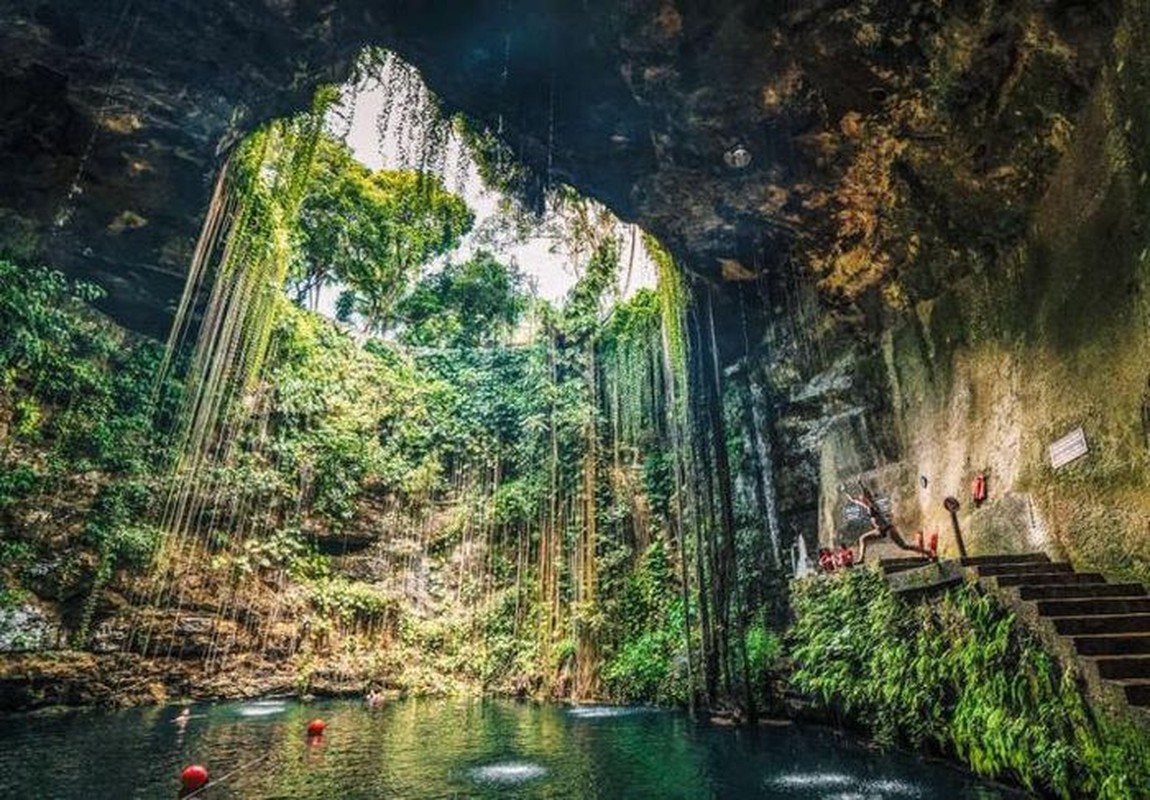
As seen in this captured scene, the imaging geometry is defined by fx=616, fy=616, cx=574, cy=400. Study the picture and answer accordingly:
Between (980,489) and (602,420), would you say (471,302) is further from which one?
(980,489)

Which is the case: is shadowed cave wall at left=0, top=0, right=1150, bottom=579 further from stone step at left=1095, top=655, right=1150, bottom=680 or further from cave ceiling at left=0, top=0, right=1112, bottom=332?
stone step at left=1095, top=655, right=1150, bottom=680

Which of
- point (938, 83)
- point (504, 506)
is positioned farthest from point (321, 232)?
point (938, 83)

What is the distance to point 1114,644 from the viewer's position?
370 centimetres

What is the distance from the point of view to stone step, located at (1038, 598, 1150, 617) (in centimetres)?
413

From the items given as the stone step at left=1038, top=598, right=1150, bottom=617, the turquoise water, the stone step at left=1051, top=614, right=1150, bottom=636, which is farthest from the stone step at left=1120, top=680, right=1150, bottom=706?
the turquoise water

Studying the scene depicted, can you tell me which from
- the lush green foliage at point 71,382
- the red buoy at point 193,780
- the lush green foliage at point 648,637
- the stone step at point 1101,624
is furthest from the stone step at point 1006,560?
the lush green foliage at point 71,382

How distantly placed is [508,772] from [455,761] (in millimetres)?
933

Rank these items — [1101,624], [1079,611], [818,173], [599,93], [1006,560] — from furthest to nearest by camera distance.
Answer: [599,93]
[818,173]
[1006,560]
[1079,611]
[1101,624]

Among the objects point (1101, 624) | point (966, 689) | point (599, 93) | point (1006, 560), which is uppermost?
point (599, 93)

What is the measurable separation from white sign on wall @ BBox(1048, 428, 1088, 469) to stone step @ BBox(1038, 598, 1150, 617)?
4.62ft

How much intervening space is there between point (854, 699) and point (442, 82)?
938cm

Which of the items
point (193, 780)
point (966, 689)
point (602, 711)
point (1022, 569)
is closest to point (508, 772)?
point (193, 780)

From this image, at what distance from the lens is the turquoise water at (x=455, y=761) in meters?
4.70

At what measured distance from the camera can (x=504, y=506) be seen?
15.8 metres
